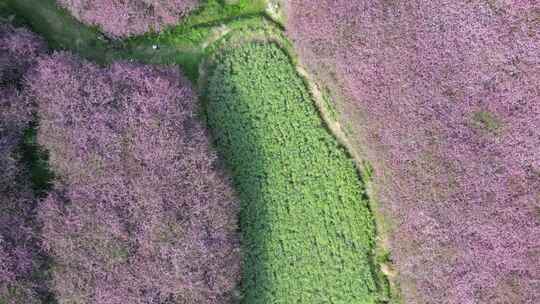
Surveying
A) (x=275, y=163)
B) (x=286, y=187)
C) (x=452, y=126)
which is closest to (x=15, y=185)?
(x=275, y=163)

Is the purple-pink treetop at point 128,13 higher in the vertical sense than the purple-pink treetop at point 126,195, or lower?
higher

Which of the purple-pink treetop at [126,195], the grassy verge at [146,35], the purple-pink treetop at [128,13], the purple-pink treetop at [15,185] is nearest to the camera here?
the purple-pink treetop at [15,185]

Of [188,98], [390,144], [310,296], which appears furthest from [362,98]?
[310,296]

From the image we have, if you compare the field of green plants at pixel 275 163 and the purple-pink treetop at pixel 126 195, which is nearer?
the purple-pink treetop at pixel 126 195

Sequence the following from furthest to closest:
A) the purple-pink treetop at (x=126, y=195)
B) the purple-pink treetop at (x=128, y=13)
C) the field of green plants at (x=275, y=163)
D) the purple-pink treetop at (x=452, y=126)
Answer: the field of green plants at (x=275, y=163) < the purple-pink treetop at (x=128, y=13) < the purple-pink treetop at (x=452, y=126) < the purple-pink treetop at (x=126, y=195)

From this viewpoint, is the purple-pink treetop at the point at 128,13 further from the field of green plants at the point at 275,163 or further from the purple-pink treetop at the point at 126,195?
the purple-pink treetop at the point at 126,195

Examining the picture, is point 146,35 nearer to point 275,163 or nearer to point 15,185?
point 275,163

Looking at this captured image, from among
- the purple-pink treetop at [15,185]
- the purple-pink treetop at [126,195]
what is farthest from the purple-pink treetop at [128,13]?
the purple-pink treetop at [15,185]

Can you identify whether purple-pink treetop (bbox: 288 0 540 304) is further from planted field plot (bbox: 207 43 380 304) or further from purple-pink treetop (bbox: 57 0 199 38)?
purple-pink treetop (bbox: 57 0 199 38)
